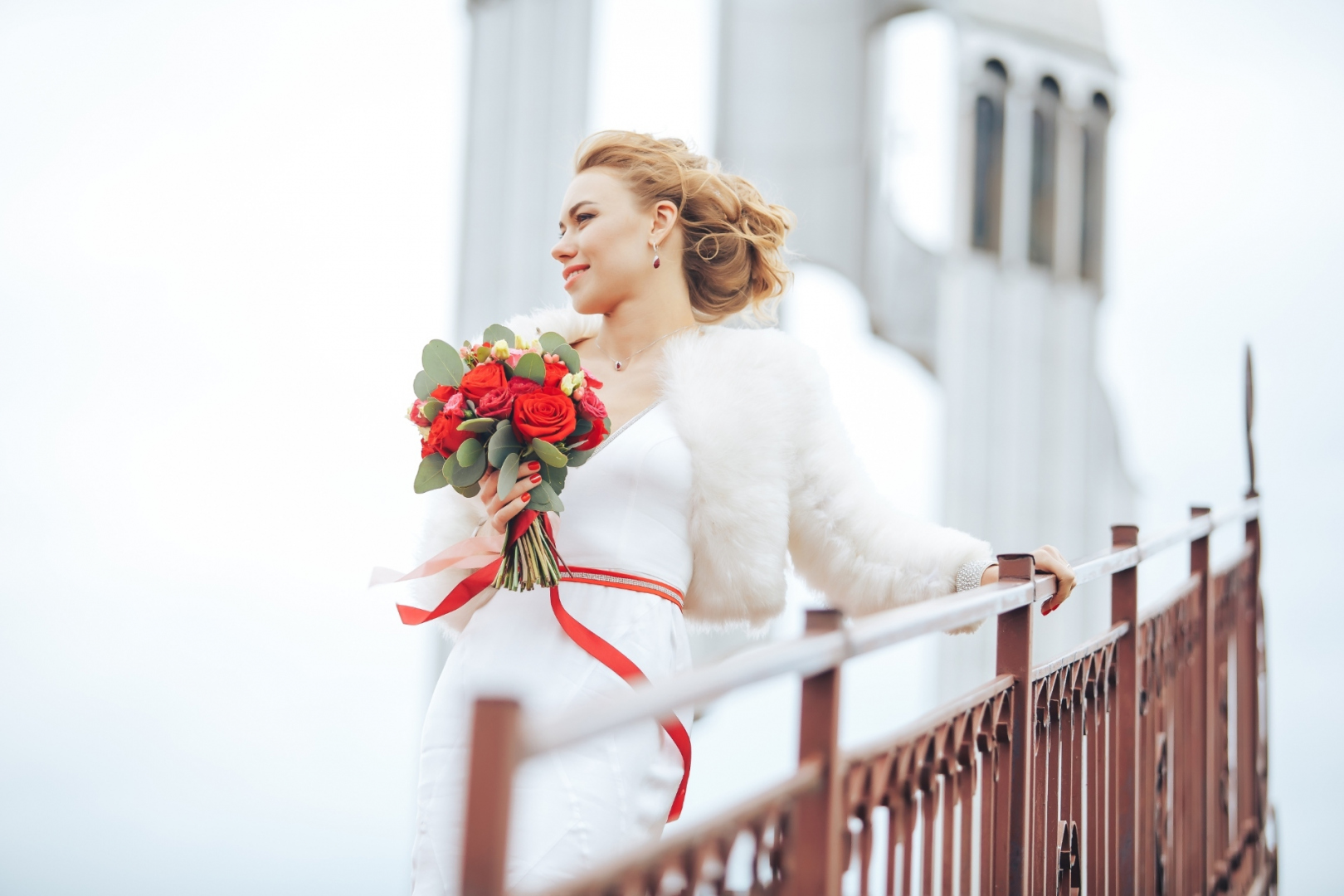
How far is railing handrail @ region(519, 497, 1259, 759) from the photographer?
2.39 ft

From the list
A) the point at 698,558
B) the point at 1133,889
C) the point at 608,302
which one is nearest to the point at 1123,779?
the point at 1133,889

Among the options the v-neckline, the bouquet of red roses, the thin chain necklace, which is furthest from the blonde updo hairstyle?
the bouquet of red roses

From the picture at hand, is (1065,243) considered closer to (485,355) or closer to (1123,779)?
(1123,779)

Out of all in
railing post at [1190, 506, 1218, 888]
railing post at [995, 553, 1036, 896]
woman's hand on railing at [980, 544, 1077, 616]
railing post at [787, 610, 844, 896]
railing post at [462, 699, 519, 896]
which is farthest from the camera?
railing post at [1190, 506, 1218, 888]

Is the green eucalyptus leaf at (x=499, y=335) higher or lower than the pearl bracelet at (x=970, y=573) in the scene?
higher

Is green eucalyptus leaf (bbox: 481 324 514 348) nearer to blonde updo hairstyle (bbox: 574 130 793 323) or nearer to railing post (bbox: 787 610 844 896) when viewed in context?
blonde updo hairstyle (bbox: 574 130 793 323)

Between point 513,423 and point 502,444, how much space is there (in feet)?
0.11

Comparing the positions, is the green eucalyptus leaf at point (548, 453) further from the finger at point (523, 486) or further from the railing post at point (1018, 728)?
the railing post at point (1018, 728)

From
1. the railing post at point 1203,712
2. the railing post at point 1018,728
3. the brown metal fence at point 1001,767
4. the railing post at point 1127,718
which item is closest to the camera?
the brown metal fence at point 1001,767

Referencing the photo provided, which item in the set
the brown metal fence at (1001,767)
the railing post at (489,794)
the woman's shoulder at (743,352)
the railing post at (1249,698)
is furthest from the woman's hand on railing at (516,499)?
the railing post at (1249,698)

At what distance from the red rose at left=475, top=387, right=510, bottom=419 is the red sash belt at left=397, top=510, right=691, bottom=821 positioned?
5.6 inches

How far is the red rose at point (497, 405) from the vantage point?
160cm

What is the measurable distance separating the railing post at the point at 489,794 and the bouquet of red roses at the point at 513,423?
94 cm

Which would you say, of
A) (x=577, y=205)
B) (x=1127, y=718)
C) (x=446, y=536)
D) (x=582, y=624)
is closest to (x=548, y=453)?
(x=582, y=624)
